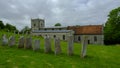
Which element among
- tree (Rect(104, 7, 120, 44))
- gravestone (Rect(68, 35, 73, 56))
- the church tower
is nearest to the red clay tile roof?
tree (Rect(104, 7, 120, 44))

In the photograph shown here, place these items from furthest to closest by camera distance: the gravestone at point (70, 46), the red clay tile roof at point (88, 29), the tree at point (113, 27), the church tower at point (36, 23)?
the church tower at point (36, 23), the red clay tile roof at point (88, 29), the tree at point (113, 27), the gravestone at point (70, 46)

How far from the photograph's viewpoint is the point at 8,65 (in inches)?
449

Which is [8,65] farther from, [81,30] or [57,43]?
[81,30]

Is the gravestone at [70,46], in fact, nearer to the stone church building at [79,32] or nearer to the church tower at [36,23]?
the stone church building at [79,32]

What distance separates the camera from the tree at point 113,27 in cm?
6081

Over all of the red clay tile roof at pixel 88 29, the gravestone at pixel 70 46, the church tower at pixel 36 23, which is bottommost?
the gravestone at pixel 70 46

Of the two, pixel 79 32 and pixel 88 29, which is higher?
pixel 88 29

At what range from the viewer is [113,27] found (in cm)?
6156

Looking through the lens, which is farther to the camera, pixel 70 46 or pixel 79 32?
pixel 79 32

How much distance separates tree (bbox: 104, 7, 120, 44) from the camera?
6081 centimetres

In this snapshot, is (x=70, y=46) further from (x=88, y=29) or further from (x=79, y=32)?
(x=79, y=32)

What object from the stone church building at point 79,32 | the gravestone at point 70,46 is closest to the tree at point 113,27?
the stone church building at point 79,32

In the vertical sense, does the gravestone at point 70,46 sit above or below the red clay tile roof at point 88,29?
below

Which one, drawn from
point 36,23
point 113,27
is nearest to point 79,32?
point 113,27
